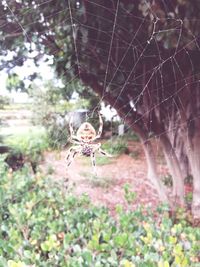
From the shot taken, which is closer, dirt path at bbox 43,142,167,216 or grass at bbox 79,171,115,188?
dirt path at bbox 43,142,167,216

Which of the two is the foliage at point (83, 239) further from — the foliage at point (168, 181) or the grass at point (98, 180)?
the foliage at point (168, 181)

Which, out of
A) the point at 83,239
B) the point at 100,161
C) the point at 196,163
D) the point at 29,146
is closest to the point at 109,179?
the point at 100,161

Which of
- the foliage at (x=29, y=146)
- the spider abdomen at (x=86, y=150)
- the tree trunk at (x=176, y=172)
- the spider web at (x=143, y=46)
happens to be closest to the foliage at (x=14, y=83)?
the spider web at (x=143, y=46)

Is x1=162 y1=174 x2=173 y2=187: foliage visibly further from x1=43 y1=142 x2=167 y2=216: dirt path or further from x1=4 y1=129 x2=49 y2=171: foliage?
x1=4 y1=129 x2=49 y2=171: foliage

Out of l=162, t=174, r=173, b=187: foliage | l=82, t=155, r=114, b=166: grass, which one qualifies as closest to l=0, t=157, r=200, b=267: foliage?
l=162, t=174, r=173, b=187: foliage

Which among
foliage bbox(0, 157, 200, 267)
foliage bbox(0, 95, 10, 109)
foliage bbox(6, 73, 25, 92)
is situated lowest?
foliage bbox(0, 157, 200, 267)

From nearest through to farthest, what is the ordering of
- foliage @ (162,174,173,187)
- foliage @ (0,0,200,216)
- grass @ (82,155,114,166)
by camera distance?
foliage @ (0,0,200,216) < foliage @ (162,174,173,187) < grass @ (82,155,114,166)

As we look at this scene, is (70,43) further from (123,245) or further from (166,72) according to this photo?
(123,245)
